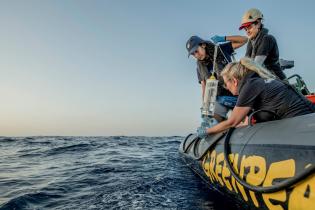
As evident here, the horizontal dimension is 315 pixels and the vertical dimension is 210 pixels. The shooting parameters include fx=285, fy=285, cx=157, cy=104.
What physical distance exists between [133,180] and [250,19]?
395 cm

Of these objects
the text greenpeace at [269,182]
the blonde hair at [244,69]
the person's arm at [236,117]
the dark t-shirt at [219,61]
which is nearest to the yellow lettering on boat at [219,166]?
the text greenpeace at [269,182]

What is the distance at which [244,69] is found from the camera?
157 inches

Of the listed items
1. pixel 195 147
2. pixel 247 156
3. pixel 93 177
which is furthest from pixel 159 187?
pixel 247 156

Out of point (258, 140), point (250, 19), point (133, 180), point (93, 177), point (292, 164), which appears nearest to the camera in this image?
point (292, 164)

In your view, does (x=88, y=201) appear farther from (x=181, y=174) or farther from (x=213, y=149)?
(x=181, y=174)

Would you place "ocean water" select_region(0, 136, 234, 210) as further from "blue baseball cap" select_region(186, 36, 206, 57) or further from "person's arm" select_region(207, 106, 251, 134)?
"blue baseball cap" select_region(186, 36, 206, 57)

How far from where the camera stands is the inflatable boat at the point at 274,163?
216cm

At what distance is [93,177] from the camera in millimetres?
6652

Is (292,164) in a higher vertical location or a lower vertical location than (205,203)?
higher

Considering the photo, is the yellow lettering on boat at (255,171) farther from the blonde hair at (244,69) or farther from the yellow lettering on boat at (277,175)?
the blonde hair at (244,69)

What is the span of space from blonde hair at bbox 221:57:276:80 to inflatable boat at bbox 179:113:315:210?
2.58ft

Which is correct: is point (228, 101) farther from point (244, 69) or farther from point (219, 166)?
point (219, 166)

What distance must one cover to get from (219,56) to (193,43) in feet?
2.39

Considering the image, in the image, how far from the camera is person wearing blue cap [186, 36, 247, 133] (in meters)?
5.95
